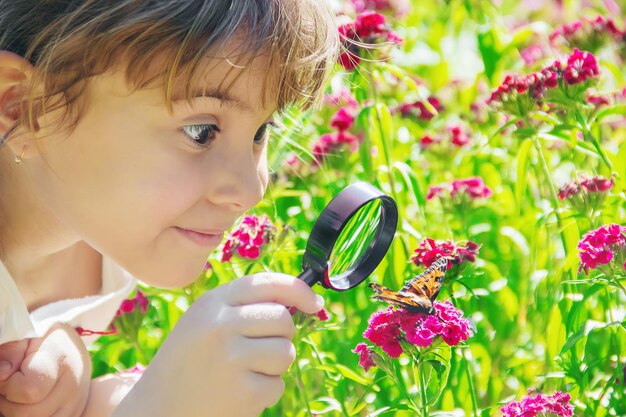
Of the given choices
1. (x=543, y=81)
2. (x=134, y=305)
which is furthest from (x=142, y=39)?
(x=543, y=81)

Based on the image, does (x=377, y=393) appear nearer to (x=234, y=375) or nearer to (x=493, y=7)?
(x=234, y=375)

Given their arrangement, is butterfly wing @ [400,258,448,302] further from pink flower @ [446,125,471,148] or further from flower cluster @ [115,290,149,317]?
pink flower @ [446,125,471,148]

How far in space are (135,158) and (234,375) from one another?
1.15 feet

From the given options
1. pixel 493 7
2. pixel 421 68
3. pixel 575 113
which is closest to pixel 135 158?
pixel 575 113

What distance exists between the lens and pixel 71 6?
147 cm

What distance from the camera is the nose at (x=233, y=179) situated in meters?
1.44

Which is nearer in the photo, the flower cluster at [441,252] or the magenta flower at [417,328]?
the magenta flower at [417,328]

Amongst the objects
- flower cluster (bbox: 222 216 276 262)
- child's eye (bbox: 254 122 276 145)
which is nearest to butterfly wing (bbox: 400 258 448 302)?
child's eye (bbox: 254 122 276 145)

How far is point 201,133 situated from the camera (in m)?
1.46

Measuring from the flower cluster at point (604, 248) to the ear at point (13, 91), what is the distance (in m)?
0.86

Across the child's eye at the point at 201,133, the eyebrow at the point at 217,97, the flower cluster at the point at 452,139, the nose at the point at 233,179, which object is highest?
the eyebrow at the point at 217,97

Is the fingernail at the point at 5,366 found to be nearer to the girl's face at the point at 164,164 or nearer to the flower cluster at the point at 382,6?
the girl's face at the point at 164,164

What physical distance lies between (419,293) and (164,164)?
0.40 meters

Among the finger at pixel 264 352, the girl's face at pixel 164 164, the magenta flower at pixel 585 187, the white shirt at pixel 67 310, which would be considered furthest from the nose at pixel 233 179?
the magenta flower at pixel 585 187
